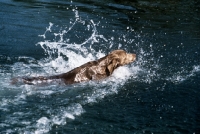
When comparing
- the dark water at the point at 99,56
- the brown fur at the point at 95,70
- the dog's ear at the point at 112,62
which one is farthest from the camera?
the dog's ear at the point at 112,62

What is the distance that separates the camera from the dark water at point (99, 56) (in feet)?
24.1

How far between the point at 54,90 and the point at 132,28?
7281 millimetres

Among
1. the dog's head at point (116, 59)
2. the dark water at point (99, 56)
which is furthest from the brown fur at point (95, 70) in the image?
the dark water at point (99, 56)

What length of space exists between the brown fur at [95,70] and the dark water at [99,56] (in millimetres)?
204

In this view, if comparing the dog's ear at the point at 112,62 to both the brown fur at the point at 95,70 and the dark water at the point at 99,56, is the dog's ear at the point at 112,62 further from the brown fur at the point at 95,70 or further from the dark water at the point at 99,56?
the dark water at the point at 99,56

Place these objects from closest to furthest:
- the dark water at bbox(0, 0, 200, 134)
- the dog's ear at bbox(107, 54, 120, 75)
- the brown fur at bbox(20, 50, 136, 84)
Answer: the dark water at bbox(0, 0, 200, 134) < the brown fur at bbox(20, 50, 136, 84) < the dog's ear at bbox(107, 54, 120, 75)

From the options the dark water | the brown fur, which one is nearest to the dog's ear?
the brown fur

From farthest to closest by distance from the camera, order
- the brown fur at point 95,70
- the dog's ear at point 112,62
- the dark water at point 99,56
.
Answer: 1. the dog's ear at point 112,62
2. the brown fur at point 95,70
3. the dark water at point 99,56

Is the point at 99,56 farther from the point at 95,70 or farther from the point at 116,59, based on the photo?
the point at 95,70

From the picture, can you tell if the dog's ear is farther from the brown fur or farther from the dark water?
the dark water

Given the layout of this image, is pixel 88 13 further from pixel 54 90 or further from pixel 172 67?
pixel 54 90

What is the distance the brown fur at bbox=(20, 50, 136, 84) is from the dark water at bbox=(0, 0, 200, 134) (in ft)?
0.67

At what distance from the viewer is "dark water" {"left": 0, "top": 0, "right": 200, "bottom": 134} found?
7.34m

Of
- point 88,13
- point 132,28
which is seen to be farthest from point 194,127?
point 88,13
